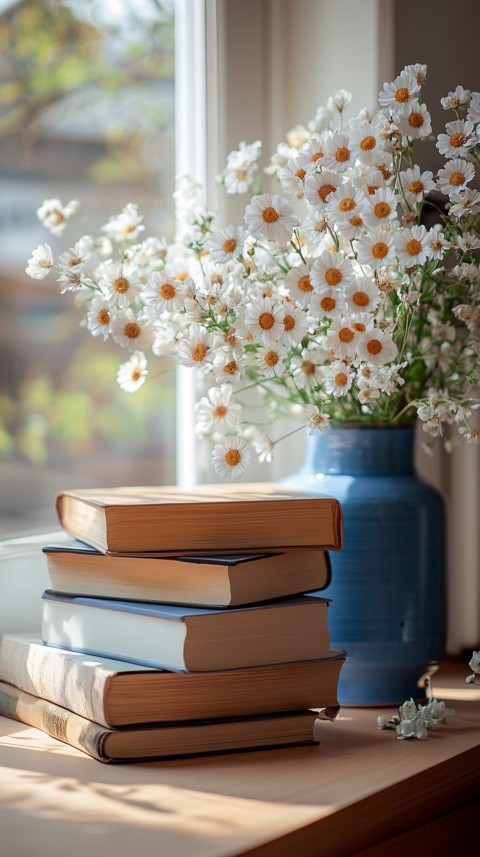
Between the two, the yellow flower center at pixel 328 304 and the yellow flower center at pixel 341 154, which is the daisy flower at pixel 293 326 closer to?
the yellow flower center at pixel 328 304

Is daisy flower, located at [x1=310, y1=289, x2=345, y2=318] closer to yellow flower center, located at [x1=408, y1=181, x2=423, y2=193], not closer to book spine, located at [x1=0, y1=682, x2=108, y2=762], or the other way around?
yellow flower center, located at [x1=408, y1=181, x2=423, y2=193]

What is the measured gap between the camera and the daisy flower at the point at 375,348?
0.89 meters

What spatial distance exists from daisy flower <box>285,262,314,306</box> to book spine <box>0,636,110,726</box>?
0.36m

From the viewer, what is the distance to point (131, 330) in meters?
0.94

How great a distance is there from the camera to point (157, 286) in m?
0.93

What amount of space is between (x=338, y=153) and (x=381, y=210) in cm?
7

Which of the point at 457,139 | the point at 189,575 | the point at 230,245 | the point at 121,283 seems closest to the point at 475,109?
the point at 457,139

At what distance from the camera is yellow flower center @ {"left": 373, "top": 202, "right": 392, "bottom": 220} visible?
0.88 m

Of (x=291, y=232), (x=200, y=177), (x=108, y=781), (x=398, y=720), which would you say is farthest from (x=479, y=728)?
(x=200, y=177)

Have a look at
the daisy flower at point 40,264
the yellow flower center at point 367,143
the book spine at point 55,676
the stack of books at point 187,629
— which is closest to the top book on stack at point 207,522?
the stack of books at point 187,629

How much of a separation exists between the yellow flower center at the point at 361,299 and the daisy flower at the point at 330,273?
0.04 feet

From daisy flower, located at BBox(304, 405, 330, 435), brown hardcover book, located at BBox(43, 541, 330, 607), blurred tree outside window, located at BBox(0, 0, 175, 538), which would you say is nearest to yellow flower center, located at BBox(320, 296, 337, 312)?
daisy flower, located at BBox(304, 405, 330, 435)

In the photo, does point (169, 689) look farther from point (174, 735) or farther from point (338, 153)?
point (338, 153)

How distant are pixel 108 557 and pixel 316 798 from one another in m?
0.28
